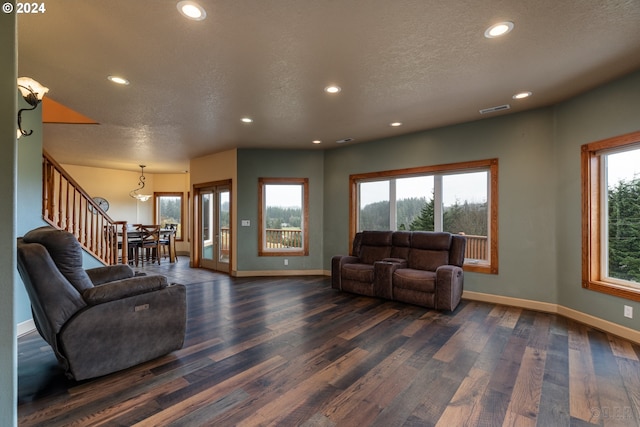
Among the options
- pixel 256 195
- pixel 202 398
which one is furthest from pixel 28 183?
pixel 256 195

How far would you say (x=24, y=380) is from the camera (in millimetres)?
2256

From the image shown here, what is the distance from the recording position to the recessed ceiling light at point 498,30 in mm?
2156

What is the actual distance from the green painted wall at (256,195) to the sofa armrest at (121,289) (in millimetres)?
3638

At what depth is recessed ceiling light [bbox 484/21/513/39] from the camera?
2.16 m

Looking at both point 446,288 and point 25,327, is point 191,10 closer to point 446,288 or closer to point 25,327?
point 25,327

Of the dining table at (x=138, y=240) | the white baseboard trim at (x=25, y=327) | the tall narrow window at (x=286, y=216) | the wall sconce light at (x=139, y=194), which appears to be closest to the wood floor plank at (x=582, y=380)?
the tall narrow window at (x=286, y=216)

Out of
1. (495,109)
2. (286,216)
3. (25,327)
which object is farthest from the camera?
(286,216)

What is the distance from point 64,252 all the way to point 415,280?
388 cm

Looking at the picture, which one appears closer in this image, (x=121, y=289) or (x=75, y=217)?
(x=121, y=289)

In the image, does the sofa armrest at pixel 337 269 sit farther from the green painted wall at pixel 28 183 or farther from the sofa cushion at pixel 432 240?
the green painted wall at pixel 28 183

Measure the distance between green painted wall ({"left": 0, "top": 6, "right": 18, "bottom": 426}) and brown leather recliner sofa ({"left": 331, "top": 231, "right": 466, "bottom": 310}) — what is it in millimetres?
3914

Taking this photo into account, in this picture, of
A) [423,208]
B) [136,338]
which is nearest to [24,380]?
[136,338]

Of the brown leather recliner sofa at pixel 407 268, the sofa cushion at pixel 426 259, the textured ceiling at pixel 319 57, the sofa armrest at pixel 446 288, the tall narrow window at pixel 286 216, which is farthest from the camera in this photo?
the tall narrow window at pixel 286 216

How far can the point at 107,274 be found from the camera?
302 centimetres
